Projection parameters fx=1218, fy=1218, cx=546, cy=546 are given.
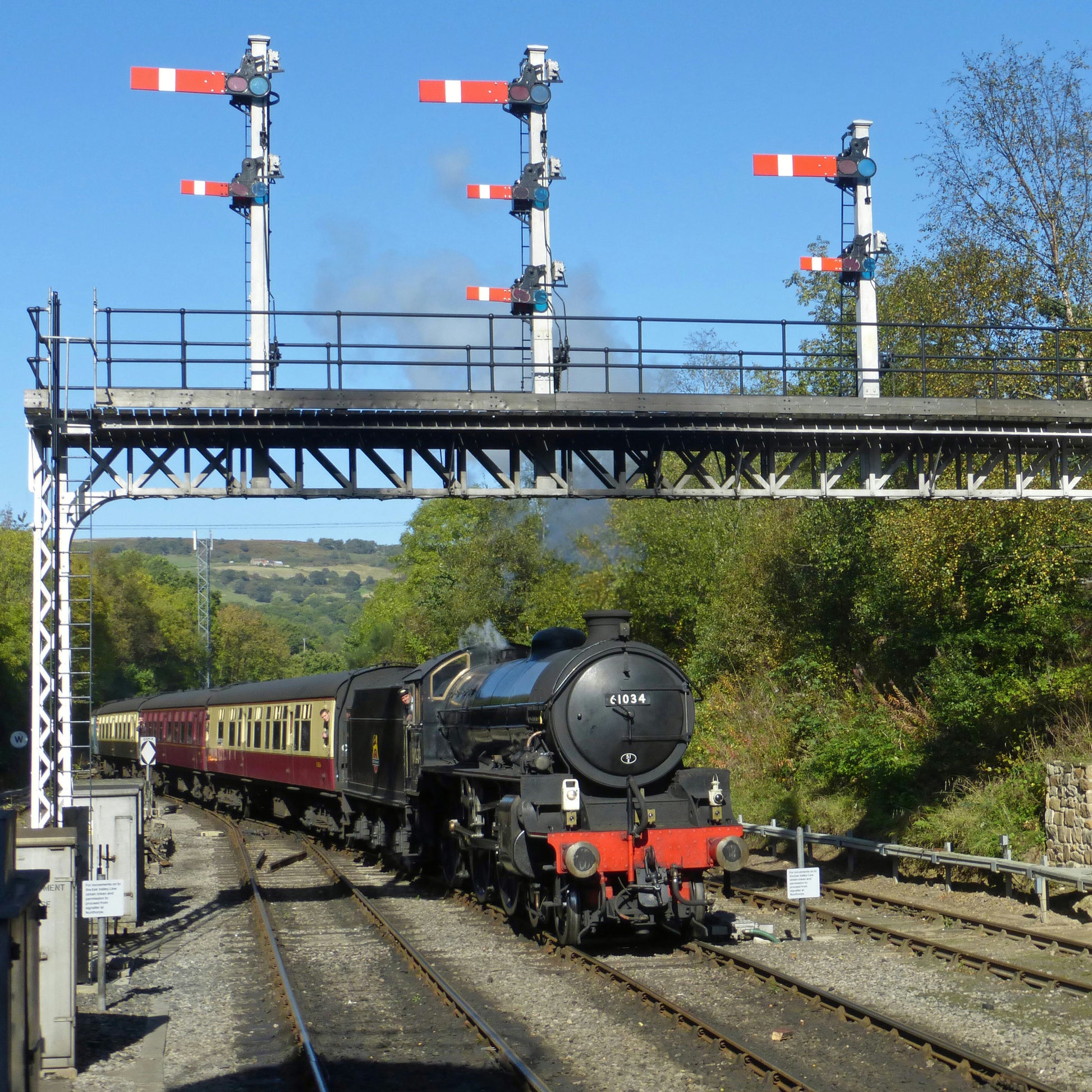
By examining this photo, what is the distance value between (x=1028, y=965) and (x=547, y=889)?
4716mm

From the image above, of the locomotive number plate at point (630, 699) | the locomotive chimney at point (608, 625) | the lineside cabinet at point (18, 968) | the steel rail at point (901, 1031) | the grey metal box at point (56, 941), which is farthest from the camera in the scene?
the locomotive chimney at point (608, 625)

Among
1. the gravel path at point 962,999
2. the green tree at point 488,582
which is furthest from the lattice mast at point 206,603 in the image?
the gravel path at point 962,999

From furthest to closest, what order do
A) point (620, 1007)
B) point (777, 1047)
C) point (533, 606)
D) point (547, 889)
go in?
point (533, 606), point (547, 889), point (620, 1007), point (777, 1047)

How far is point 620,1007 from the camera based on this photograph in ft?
32.9

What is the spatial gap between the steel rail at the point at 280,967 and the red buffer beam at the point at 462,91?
11.9 meters

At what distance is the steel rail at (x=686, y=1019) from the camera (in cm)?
784

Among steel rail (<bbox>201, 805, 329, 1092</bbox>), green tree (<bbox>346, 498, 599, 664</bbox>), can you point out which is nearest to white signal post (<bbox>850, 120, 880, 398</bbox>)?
steel rail (<bbox>201, 805, 329, 1092</bbox>)

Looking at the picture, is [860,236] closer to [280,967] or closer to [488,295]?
[488,295]

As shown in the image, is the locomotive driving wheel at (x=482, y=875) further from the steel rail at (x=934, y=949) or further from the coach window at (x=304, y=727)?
the coach window at (x=304, y=727)

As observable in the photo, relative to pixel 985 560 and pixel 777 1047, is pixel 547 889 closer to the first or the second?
pixel 777 1047

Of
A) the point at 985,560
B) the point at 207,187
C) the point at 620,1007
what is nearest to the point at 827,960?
the point at 620,1007

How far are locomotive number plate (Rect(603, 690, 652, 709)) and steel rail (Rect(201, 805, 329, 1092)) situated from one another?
164 inches

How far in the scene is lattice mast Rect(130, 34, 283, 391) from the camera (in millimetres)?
16797

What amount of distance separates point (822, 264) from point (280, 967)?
39.8 feet
